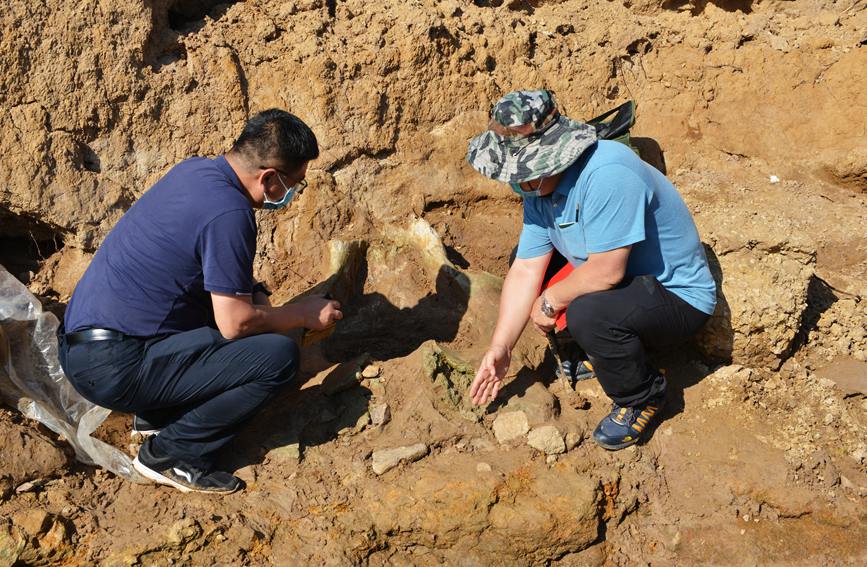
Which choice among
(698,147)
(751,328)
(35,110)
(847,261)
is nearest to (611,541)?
(751,328)

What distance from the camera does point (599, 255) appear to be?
298 cm

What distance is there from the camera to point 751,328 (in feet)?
11.4

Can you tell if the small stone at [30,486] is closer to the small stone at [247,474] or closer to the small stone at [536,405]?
the small stone at [247,474]

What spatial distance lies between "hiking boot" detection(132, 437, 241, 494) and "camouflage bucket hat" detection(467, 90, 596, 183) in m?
Result: 1.64

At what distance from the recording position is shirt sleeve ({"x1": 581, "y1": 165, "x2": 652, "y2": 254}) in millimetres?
2855

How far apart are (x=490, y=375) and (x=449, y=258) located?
1.39 metres

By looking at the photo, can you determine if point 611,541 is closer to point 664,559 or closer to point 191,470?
point 664,559

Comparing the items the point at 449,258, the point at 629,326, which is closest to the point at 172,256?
the point at 629,326

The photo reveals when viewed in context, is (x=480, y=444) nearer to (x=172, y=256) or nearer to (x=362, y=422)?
(x=362, y=422)

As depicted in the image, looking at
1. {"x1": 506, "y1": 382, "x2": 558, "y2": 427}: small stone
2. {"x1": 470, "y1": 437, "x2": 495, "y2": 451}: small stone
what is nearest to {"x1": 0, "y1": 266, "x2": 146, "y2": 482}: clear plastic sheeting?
{"x1": 470, "y1": 437, "x2": 495, "y2": 451}: small stone

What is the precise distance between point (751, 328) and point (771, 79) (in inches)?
97.9

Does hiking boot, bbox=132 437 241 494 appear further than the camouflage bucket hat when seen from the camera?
Yes

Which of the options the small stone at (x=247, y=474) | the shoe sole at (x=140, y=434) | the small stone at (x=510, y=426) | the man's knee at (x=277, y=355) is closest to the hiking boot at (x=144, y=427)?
the shoe sole at (x=140, y=434)

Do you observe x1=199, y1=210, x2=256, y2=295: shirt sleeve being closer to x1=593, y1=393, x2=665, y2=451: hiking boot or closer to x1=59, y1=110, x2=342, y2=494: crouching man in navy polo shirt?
x1=59, y1=110, x2=342, y2=494: crouching man in navy polo shirt
